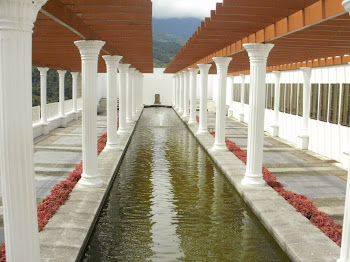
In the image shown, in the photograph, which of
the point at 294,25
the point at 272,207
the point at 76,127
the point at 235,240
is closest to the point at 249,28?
the point at 294,25

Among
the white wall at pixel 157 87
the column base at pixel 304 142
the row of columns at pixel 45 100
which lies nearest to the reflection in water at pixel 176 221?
the column base at pixel 304 142

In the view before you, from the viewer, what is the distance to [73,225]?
704 cm

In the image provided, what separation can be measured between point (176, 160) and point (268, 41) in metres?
5.71

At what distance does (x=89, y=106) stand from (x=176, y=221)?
11.4 ft

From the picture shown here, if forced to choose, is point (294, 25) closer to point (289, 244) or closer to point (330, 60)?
point (289, 244)

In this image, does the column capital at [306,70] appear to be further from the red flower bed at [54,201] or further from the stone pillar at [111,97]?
the red flower bed at [54,201]

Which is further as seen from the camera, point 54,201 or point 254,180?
point 254,180

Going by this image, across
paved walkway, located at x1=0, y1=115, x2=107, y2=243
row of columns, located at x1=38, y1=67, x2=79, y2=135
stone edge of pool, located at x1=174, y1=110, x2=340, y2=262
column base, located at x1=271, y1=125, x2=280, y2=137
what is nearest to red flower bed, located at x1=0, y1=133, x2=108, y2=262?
paved walkway, located at x1=0, y1=115, x2=107, y2=243

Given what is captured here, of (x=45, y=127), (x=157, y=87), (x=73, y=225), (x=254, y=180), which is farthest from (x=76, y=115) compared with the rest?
(x=157, y=87)

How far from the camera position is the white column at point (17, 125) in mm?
4180

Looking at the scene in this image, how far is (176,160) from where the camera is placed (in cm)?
1391

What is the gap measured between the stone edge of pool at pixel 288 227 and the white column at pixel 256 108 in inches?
16.2

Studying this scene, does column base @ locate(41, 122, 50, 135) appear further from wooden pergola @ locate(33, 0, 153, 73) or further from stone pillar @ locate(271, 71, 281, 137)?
stone pillar @ locate(271, 71, 281, 137)

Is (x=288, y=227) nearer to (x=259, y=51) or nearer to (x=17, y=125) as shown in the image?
(x=259, y=51)
